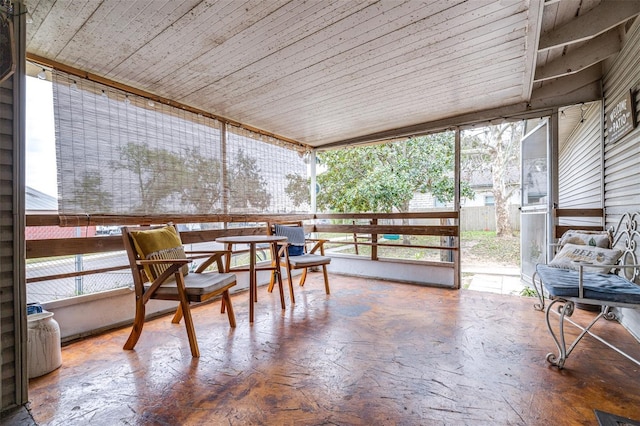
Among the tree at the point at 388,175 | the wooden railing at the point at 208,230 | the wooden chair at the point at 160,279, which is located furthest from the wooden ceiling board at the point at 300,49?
the tree at the point at 388,175

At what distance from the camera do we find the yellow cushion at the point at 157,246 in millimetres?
2143

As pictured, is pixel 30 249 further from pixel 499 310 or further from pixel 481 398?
pixel 499 310

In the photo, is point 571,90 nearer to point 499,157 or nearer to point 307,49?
point 307,49

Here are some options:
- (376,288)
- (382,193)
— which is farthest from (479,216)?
(376,288)

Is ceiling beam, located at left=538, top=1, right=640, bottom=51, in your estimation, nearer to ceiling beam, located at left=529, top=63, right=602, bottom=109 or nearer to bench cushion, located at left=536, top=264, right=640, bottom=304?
ceiling beam, located at left=529, top=63, right=602, bottom=109

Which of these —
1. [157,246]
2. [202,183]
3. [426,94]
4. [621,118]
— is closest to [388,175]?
[426,94]

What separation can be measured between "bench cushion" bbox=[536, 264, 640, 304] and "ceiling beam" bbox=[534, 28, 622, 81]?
6.24ft

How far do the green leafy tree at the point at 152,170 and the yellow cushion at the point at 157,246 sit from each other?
Answer: 527mm

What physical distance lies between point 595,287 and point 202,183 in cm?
340

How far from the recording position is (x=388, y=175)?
516 centimetres

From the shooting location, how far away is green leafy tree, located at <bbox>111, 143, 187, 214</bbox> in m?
2.64

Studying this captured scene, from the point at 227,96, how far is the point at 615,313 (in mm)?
4142

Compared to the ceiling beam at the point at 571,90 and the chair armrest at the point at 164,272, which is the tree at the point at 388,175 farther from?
the chair armrest at the point at 164,272

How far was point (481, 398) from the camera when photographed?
5.01 feet
